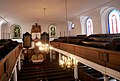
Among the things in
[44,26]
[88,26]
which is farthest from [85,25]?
[44,26]

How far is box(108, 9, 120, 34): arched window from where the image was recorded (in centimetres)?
1060

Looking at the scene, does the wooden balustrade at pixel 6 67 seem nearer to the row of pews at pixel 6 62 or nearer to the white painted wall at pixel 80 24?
the row of pews at pixel 6 62

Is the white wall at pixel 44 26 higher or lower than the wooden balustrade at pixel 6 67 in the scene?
higher

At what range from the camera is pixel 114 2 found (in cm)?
932

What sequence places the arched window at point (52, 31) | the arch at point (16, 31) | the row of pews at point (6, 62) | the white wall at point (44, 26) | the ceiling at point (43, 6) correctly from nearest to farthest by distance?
the row of pews at point (6, 62), the ceiling at point (43, 6), the arch at point (16, 31), the white wall at point (44, 26), the arched window at point (52, 31)

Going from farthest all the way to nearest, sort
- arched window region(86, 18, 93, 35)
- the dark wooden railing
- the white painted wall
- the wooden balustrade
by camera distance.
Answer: arched window region(86, 18, 93, 35)
the white painted wall
the dark wooden railing
the wooden balustrade

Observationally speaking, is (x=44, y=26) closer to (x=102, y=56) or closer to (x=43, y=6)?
(x=43, y=6)

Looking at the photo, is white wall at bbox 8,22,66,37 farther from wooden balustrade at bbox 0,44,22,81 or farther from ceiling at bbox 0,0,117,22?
wooden balustrade at bbox 0,44,22,81

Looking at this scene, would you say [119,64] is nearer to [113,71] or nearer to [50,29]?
[113,71]

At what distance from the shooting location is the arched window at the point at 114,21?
1060 cm

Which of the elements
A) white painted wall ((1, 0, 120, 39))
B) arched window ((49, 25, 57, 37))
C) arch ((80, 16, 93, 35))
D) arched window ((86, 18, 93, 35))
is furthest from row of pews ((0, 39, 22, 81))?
arched window ((49, 25, 57, 37))

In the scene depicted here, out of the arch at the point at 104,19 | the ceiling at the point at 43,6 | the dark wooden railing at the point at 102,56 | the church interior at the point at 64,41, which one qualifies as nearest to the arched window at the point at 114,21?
the church interior at the point at 64,41

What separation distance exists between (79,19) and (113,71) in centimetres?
1161

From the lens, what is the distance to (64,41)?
12172mm
